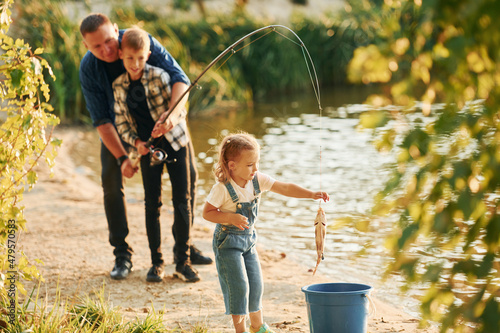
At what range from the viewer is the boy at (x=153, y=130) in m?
4.30

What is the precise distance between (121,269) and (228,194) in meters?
1.58

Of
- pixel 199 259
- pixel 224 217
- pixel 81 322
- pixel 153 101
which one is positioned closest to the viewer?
pixel 81 322

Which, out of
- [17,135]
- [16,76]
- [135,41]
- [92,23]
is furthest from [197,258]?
[16,76]

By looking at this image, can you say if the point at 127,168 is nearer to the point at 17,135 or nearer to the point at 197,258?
the point at 197,258

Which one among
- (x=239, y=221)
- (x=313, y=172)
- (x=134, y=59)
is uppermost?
Result: (x=134, y=59)

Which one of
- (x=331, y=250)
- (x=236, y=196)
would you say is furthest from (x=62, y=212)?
(x=236, y=196)

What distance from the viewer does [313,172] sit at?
8430 millimetres

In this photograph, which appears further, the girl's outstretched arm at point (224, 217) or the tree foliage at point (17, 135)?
the girl's outstretched arm at point (224, 217)

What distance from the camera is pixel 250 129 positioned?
1216cm

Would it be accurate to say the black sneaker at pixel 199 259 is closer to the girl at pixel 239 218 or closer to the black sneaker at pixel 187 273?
the black sneaker at pixel 187 273

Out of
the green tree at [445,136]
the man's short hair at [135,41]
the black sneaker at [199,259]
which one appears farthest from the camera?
the black sneaker at [199,259]

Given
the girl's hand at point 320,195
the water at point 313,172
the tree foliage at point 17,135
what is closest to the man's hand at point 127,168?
the water at point 313,172

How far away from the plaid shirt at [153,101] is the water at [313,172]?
0.88 feet

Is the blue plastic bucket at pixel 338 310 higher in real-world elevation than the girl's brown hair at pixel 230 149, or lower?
lower
